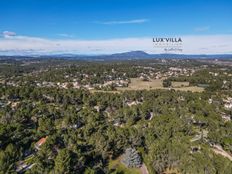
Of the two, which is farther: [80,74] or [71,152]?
[80,74]

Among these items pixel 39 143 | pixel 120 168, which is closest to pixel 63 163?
pixel 120 168

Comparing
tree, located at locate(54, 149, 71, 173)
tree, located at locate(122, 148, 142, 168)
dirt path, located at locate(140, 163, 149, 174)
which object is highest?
tree, located at locate(54, 149, 71, 173)

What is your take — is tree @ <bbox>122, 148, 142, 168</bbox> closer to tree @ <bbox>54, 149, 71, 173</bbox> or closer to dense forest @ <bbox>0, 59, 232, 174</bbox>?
dense forest @ <bbox>0, 59, 232, 174</bbox>

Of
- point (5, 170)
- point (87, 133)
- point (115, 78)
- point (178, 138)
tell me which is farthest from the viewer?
point (115, 78)

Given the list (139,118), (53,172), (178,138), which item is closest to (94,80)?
(139,118)

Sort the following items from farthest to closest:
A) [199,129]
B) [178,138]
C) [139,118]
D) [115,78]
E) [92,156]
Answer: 1. [115,78]
2. [139,118]
3. [199,129]
4. [178,138]
5. [92,156]

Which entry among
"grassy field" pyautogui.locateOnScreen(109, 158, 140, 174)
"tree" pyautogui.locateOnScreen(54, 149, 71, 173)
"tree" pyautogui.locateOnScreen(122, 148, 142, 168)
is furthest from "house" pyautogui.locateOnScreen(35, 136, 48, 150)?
"tree" pyautogui.locateOnScreen(122, 148, 142, 168)

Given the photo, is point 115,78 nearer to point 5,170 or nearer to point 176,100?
point 176,100

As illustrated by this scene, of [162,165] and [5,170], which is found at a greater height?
[5,170]
